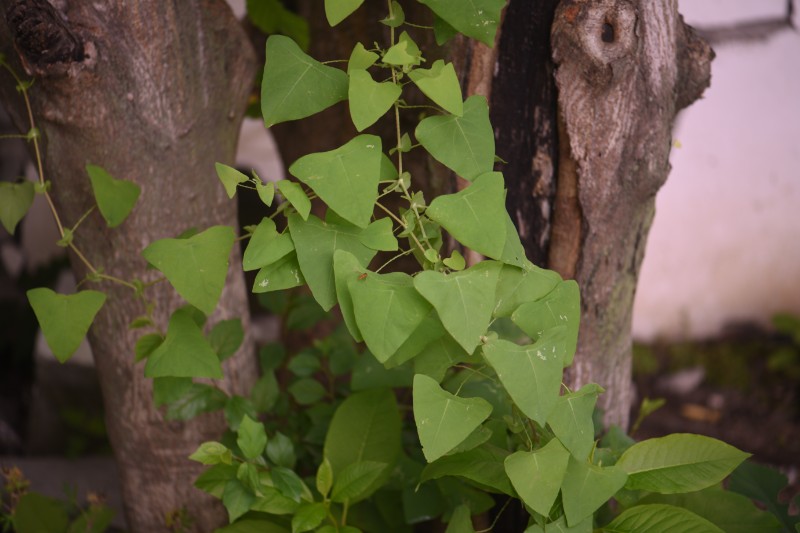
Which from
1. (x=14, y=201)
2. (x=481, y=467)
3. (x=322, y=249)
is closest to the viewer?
(x=322, y=249)

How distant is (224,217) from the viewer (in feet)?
4.78

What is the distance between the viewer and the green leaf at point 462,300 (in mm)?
921

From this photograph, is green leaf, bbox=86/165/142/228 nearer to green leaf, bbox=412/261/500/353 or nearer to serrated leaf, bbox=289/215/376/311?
serrated leaf, bbox=289/215/376/311

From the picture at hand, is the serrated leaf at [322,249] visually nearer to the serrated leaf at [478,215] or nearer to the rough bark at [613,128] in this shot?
the serrated leaf at [478,215]

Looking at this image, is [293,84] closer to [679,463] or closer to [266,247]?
[266,247]

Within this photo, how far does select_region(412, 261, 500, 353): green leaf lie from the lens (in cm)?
92

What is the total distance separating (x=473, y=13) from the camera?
1.06 metres

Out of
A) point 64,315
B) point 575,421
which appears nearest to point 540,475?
point 575,421

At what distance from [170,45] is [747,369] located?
233 cm

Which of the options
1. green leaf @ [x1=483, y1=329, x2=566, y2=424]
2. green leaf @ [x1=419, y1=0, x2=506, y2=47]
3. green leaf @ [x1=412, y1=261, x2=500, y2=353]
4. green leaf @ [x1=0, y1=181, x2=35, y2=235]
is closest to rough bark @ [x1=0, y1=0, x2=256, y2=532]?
green leaf @ [x1=0, y1=181, x2=35, y2=235]

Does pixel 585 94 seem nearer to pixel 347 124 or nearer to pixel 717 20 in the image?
pixel 347 124

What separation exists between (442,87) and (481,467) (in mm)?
538

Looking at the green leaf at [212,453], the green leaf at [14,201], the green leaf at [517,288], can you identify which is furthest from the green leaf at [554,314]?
the green leaf at [14,201]

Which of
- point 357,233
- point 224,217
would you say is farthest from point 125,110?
point 357,233
